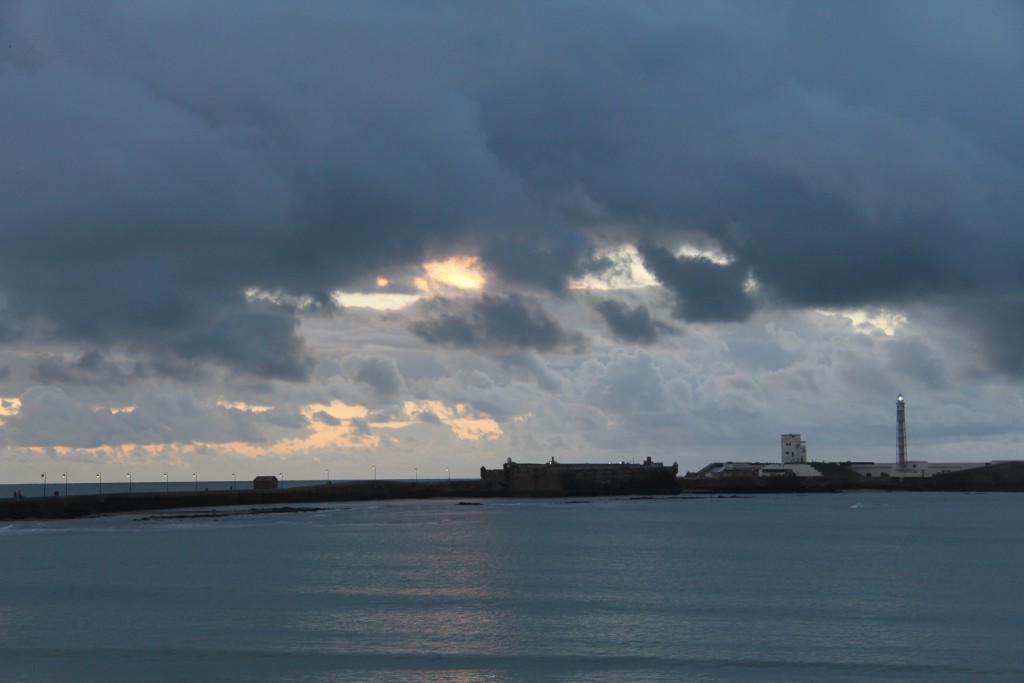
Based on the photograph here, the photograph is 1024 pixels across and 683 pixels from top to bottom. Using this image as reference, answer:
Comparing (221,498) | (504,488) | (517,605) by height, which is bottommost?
(517,605)

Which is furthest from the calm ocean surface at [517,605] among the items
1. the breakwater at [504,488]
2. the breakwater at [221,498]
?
the breakwater at [504,488]

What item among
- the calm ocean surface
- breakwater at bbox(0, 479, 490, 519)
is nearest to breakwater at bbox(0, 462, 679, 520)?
breakwater at bbox(0, 479, 490, 519)

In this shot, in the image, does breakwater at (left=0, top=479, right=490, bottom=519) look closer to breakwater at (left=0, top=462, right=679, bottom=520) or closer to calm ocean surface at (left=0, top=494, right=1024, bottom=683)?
breakwater at (left=0, top=462, right=679, bottom=520)

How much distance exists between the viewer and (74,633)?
44.8 m

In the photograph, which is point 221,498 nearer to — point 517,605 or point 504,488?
point 504,488

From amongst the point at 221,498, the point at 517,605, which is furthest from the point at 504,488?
the point at 517,605

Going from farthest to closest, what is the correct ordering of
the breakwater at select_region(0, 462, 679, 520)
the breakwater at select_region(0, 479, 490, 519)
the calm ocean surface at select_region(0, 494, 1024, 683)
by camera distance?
1. the breakwater at select_region(0, 462, 679, 520)
2. the breakwater at select_region(0, 479, 490, 519)
3. the calm ocean surface at select_region(0, 494, 1024, 683)

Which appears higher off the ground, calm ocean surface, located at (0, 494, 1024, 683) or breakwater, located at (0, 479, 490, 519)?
breakwater, located at (0, 479, 490, 519)

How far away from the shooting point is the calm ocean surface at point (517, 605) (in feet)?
122

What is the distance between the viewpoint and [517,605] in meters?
51.6

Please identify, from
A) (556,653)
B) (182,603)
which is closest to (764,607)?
(556,653)

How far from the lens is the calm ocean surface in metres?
37.2

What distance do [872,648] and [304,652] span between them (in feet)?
Answer: 67.1

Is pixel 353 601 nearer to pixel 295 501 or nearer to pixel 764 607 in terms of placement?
pixel 764 607
